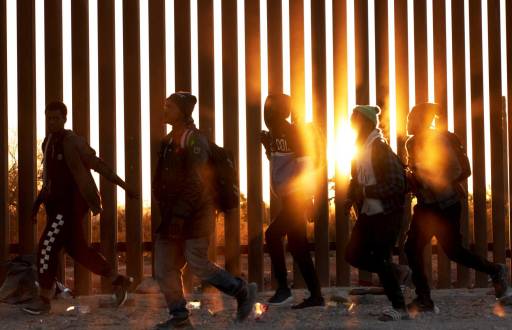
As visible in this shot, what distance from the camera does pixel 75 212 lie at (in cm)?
581

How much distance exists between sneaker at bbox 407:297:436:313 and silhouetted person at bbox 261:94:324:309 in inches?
23.8

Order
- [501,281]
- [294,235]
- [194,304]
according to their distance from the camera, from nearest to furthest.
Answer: [294,235]
[501,281]
[194,304]

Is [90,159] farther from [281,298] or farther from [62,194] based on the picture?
[281,298]

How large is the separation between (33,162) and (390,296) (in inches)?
115

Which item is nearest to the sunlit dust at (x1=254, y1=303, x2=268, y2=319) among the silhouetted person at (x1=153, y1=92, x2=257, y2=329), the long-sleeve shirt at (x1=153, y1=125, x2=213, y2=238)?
the silhouetted person at (x1=153, y1=92, x2=257, y2=329)

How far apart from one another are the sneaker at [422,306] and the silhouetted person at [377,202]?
363 millimetres

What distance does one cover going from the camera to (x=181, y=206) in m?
5.08

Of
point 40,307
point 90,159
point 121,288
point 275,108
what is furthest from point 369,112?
point 40,307

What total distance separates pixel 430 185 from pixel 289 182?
933 millimetres

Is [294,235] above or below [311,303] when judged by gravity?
above

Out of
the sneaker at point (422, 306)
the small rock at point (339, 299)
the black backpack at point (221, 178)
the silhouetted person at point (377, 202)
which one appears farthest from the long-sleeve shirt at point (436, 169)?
the black backpack at point (221, 178)

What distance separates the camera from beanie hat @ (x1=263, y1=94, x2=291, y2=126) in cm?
602

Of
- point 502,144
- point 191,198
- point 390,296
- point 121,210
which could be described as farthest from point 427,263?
point 121,210

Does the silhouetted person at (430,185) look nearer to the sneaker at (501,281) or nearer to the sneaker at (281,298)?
the sneaker at (501,281)
